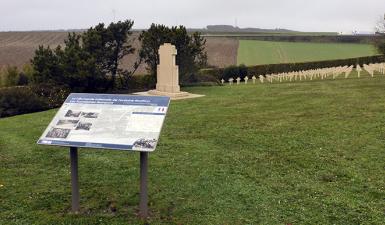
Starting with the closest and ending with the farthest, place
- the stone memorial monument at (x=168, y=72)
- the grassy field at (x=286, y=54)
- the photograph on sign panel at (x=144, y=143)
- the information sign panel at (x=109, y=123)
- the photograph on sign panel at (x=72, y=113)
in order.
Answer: the photograph on sign panel at (x=144, y=143) < the information sign panel at (x=109, y=123) < the photograph on sign panel at (x=72, y=113) < the stone memorial monument at (x=168, y=72) < the grassy field at (x=286, y=54)

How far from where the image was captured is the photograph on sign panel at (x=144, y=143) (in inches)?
194

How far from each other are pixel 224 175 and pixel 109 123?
7.82ft

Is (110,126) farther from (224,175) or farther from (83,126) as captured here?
(224,175)

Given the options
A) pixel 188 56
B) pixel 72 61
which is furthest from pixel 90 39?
pixel 188 56

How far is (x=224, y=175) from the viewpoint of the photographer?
22.9 feet

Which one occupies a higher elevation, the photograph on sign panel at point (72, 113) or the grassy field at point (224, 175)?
the photograph on sign panel at point (72, 113)

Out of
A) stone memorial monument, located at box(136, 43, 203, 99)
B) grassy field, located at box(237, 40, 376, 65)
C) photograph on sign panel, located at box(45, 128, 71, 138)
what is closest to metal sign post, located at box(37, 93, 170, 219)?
photograph on sign panel, located at box(45, 128, 71, 138)

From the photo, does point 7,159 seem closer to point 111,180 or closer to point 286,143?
point 111,180

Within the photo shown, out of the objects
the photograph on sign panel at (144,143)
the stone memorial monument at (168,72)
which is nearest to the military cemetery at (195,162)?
the photograph on sign panel at (144,143)

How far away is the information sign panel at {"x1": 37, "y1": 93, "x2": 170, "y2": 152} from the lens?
16.5ft

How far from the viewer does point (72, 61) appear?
19094mm

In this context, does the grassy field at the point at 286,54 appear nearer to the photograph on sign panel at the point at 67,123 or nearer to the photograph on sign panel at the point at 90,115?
the photograph on sign panel at the point at 90,115

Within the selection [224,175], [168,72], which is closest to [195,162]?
[224,175]

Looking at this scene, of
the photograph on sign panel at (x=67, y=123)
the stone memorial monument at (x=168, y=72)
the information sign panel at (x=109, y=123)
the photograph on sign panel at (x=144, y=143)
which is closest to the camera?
the photograph on sign panel at (x=144, y=143)
